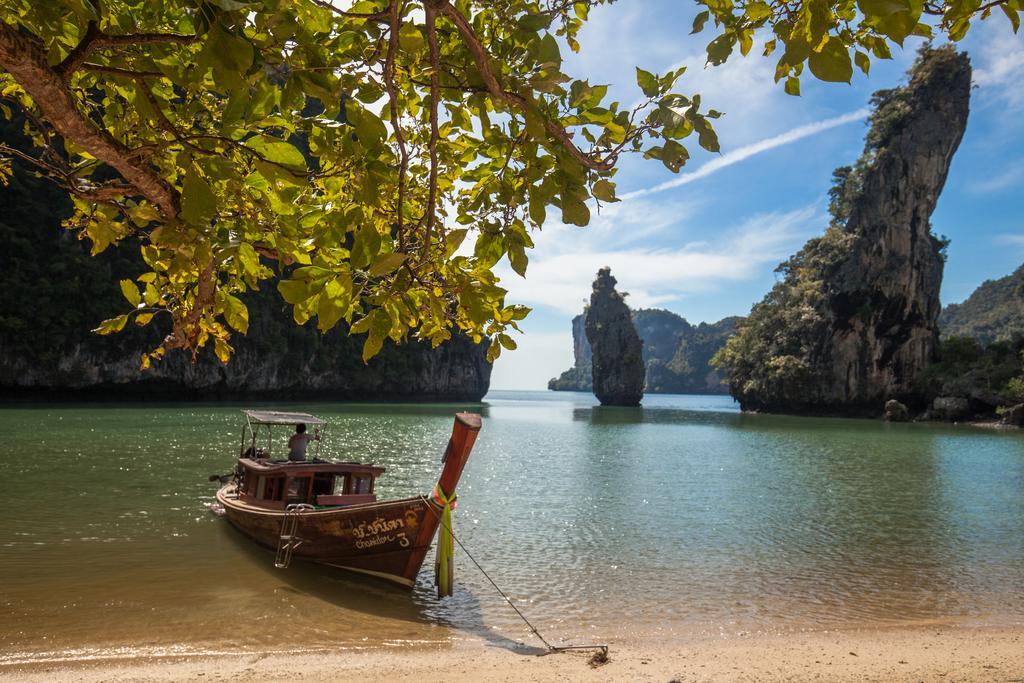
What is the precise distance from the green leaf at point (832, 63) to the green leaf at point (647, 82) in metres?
0.41

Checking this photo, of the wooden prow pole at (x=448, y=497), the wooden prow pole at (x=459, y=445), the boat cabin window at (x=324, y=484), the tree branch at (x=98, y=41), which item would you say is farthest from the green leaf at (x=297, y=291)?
the boat cabin window at (x=324, y=484)

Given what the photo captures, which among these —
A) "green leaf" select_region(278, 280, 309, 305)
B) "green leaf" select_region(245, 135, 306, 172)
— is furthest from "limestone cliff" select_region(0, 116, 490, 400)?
"green leaf" select_region(278, 280, 309, 305)

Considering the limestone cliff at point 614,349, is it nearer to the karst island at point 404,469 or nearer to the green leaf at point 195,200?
the karst island at point 404,469

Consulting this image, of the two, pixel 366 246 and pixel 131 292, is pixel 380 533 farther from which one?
pixel 366 246

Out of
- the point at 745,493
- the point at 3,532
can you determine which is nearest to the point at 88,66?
the point at 3,532

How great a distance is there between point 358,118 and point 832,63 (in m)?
1.10

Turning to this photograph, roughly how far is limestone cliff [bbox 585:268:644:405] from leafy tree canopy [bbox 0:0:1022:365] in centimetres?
7952

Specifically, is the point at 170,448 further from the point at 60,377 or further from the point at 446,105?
the point at 60,377

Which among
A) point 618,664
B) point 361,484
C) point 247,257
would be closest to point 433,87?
point 247,257

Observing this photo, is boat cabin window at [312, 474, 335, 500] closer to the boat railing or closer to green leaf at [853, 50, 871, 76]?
the boat railing

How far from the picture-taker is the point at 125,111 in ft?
8.95

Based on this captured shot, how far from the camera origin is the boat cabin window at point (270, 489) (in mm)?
9383

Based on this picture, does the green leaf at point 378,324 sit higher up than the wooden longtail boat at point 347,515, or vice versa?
the green leaf at point 378,324

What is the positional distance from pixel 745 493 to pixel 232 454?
16.6 m
